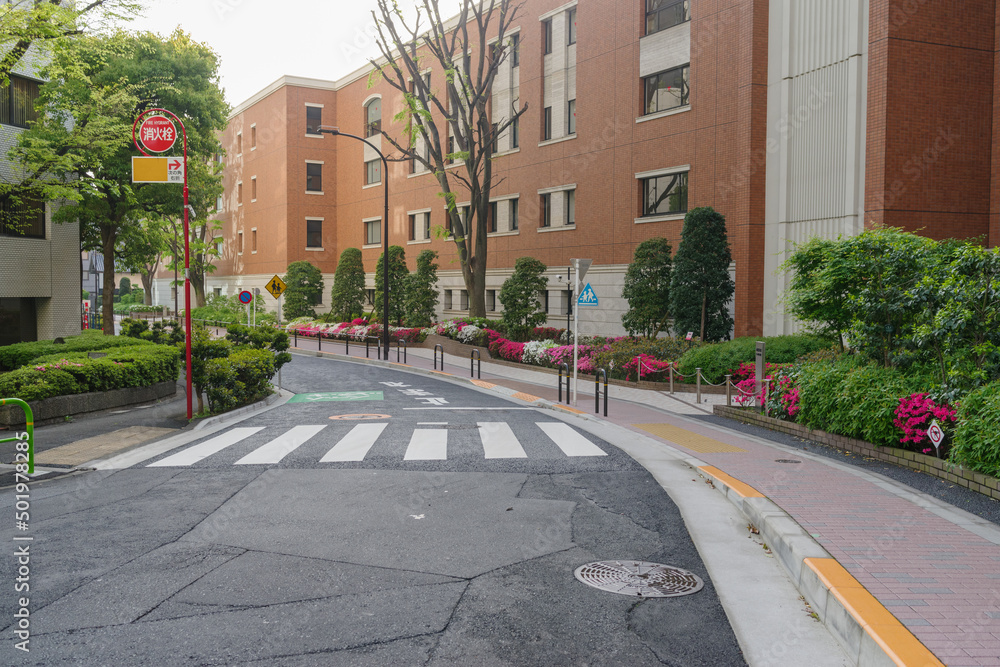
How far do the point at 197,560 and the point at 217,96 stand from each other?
94.5 ft

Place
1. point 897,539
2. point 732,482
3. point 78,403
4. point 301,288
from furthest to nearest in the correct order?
point 301,288 → point 78,403 → point 732,482 → point 897,539

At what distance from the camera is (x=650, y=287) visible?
25.5 meters

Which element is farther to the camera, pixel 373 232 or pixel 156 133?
pixel 373 232

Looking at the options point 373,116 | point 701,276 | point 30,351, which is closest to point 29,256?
point 30,351

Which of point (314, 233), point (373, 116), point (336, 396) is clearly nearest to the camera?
point (336, 396)

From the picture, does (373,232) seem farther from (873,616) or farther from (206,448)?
(873,616)

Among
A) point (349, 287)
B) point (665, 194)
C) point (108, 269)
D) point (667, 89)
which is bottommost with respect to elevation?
point (349, 287)

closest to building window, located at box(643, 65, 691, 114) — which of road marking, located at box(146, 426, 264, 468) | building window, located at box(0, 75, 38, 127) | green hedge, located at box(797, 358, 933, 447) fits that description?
green hedge, located at box(797, 358, 933, 447)

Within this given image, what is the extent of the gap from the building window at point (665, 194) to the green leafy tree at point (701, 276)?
428cm

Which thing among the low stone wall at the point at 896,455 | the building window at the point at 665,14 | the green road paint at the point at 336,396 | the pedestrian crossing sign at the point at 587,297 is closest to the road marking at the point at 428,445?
the green road paint at the point at 336,396

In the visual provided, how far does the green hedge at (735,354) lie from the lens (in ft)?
64.3

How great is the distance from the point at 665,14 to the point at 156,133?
62.7 feet

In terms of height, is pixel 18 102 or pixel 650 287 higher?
pixel 18 102

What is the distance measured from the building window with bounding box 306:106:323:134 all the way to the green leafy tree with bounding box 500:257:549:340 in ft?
98.7
